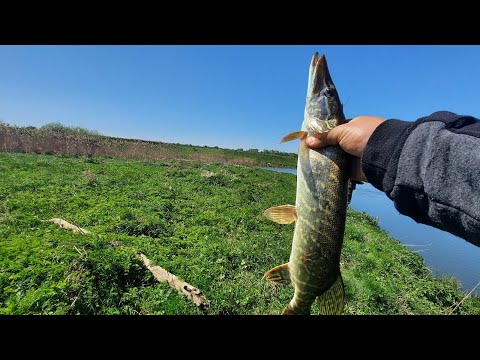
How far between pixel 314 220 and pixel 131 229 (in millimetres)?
6524

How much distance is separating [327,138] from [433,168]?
39.5 inches

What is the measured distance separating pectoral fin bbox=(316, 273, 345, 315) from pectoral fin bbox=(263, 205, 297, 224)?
0.64m

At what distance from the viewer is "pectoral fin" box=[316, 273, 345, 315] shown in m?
2.94

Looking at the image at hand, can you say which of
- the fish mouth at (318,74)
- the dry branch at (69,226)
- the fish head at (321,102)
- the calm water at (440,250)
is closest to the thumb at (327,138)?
the fish head at (321,102)

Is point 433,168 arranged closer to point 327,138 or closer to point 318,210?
point 327,138

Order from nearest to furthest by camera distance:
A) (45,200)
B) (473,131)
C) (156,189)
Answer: (473,131), (45,200), (156,189)

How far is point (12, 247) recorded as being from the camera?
214 inches

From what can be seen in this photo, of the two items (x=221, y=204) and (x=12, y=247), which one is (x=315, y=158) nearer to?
(x=12, y=247)

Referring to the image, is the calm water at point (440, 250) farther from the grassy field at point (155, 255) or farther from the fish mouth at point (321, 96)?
the fish mouth at point (321, 96)

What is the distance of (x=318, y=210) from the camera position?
2.82 m

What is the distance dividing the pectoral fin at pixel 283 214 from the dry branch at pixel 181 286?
265 cm

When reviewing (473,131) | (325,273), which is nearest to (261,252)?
(325,273)

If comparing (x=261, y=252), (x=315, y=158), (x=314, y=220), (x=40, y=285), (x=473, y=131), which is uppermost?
(x=473, y=131)

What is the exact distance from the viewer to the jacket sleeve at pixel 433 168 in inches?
64.8
